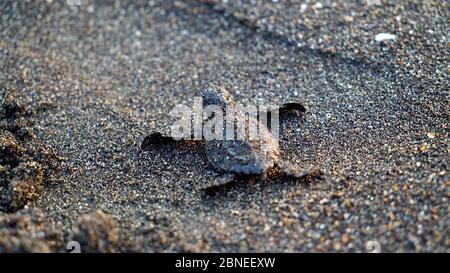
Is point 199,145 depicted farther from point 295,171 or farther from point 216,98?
point 295,171

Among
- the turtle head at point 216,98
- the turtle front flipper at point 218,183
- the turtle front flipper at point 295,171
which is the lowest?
the turtle front flipper at point 218,183

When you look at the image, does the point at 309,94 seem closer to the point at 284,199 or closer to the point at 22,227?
the point at 284,199

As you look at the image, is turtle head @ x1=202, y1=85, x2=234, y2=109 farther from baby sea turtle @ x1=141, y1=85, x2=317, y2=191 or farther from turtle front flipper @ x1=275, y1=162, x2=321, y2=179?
turtle front flipper @ x1=275, y1=162, x2=321, y2=179

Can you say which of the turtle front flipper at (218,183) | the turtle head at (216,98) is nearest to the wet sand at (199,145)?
the turtle front flipper at (218,183)

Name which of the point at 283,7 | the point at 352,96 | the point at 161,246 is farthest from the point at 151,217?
the point at 283,7

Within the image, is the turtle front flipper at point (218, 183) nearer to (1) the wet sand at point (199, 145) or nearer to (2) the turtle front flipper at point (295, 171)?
(1) the wet sand at point (199, 145)
